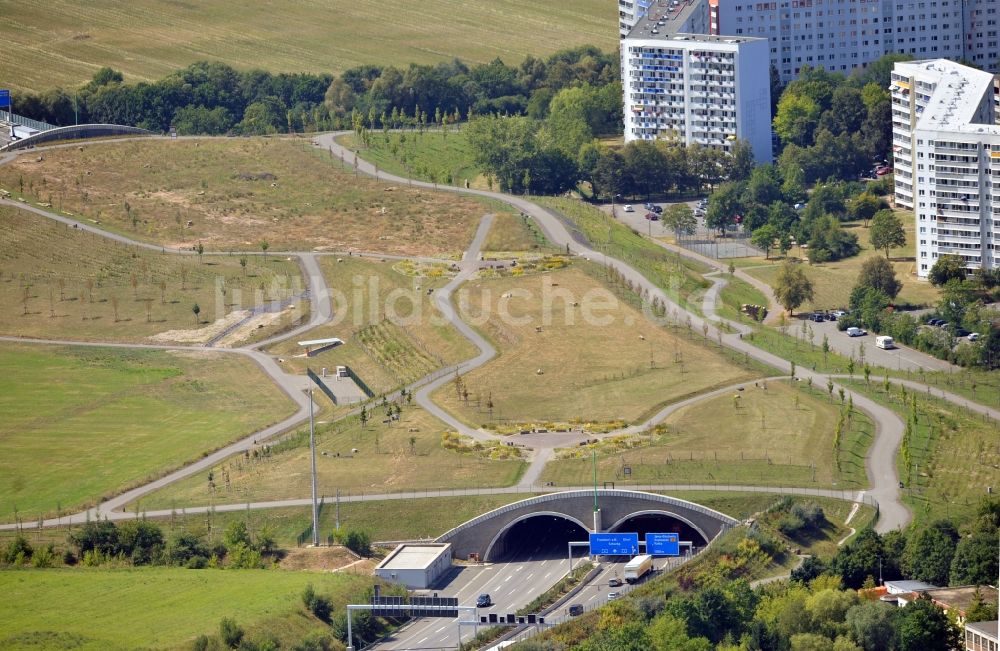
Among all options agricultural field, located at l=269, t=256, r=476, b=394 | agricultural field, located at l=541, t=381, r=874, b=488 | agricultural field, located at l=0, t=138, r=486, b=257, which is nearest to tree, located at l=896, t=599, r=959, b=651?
agricultural field, located at l=541, t=381, r=874, b=488

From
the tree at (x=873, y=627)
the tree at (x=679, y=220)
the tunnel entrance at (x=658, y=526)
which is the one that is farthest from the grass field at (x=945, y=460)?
the tree at (x=679, y=220)

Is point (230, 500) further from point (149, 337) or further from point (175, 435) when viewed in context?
point (149, 337)

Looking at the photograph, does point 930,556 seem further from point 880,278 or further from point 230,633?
point 880,278

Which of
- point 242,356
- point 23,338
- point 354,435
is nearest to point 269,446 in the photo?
point 354,435

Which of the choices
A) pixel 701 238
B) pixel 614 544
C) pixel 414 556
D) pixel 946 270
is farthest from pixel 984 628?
pixel 701 238

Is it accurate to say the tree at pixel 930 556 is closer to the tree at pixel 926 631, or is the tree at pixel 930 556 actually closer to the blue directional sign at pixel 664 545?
the tree at pixel 926 631

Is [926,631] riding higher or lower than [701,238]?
lower
